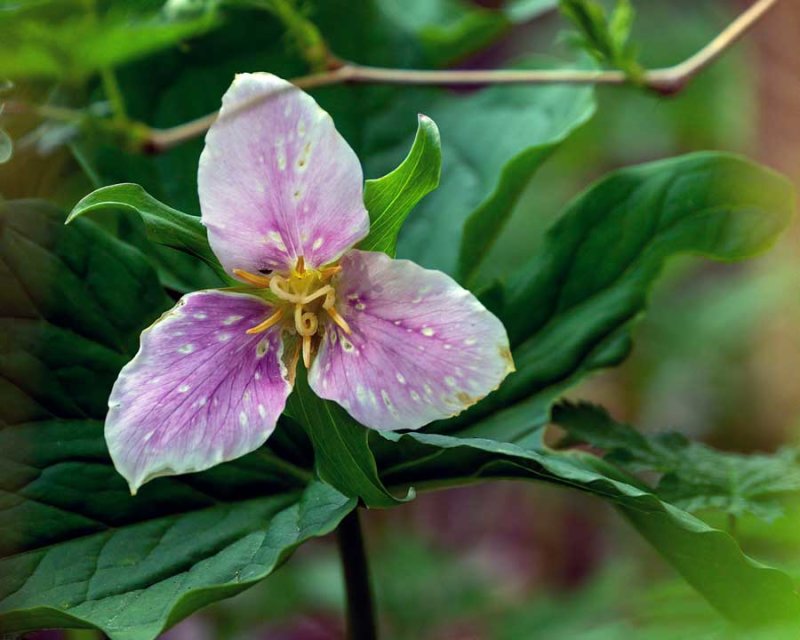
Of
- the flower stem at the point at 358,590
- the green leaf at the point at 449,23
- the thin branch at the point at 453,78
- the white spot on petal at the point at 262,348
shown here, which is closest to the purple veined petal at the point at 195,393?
the white spot on petal at the point at 262,348

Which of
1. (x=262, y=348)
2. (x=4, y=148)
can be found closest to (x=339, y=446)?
(x=262, y=348)

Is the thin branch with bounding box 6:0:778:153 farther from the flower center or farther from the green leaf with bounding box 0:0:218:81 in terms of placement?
the flower center

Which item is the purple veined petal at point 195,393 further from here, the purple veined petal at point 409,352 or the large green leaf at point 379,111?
the large green leaf at point 379,111

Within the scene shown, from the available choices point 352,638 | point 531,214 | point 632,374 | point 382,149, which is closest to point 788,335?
point 632,374

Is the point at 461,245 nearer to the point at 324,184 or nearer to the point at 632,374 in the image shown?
the point at 324,184

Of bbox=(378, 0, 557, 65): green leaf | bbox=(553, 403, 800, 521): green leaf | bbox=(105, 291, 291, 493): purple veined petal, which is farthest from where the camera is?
bbox=(378, 0, 557, 65): green leaf

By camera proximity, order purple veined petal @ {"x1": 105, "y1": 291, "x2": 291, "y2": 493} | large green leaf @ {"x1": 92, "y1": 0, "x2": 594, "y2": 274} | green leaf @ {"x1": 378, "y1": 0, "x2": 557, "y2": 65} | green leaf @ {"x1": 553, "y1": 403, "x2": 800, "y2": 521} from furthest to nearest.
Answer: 1. green leaf @ {"x1": 378, "y1": 0, "x2": 557, "y2": 65}
2. large green leaf @ {"x1": 92, "y1": 0, "x2": 594, "y2": 274}
3. green leaf @ {"x1": 553, "y1": 403, "x2": 800, "y2": 521}
4. purple veined petal @ {"x1": 105, "y1": 291, "x2": 291, "y2": 493}

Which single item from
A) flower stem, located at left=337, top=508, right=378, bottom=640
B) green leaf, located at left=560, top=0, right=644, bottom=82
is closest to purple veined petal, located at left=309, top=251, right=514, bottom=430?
flower stem, located at left=337, top=508, right=378, bottom=640
